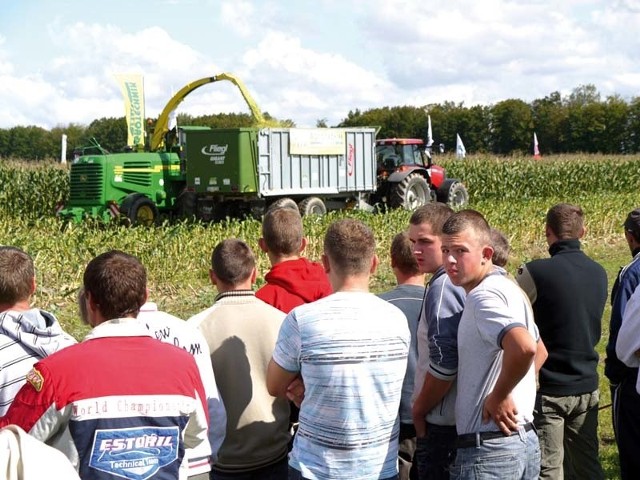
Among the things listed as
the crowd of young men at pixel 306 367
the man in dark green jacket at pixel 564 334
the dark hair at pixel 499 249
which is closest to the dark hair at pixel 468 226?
the crowd of young men at pixel 306 367

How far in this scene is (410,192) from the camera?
23.3 meters

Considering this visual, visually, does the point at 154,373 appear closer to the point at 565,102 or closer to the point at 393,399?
the point at 393,399

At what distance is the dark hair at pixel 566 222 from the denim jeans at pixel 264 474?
7.31 ft

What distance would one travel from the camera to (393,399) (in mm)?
3475

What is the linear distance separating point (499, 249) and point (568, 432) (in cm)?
132

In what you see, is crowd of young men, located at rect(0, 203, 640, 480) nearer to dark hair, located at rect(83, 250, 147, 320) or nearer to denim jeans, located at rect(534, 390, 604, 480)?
dark hair, located at rect(83, 250, 147, 320)

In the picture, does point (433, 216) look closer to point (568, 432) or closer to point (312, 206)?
point (568, 432)

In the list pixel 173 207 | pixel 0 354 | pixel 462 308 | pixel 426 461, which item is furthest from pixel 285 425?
pixel 173 207

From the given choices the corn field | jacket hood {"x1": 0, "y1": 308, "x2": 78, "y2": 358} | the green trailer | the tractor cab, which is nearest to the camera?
jacket hood {"x1": 0, "y1": 308, "x2": 78, "y2": 358}

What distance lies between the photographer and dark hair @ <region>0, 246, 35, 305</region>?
3.40 metres

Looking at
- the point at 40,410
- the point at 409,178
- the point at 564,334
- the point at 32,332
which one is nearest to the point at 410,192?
the point at 409,178

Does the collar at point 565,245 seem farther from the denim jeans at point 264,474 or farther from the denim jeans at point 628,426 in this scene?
the denim jeans at point 264,474

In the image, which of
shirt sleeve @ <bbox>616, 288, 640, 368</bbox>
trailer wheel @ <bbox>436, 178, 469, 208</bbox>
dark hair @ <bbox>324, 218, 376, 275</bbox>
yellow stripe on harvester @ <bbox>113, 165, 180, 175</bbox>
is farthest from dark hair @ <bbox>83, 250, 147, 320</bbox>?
trailer wheel @ <bbox>436, 178, 469, 208</bbox>

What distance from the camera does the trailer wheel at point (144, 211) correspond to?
62.7 feet
